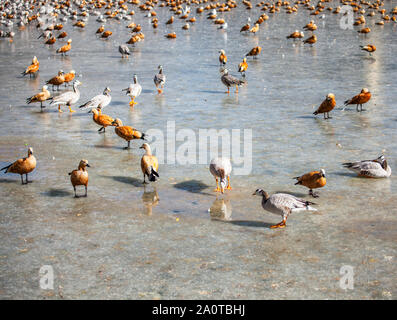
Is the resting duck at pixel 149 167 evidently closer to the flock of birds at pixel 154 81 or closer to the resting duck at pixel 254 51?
the flock of birds at pixel 154 81

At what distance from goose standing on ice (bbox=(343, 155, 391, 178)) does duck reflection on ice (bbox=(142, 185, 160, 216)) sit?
13.0 feet

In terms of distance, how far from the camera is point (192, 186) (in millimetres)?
11711

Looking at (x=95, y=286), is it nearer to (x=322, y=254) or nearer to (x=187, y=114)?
(x=322, y=254)

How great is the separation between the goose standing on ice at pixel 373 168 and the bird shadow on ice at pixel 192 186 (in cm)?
298

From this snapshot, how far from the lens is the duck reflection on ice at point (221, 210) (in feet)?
33.0

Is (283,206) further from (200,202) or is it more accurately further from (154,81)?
(154,81)

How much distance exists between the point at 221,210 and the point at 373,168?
3485 mm

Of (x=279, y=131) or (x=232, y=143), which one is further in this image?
(x=279, y=131)

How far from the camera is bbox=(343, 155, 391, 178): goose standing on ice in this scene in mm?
11703

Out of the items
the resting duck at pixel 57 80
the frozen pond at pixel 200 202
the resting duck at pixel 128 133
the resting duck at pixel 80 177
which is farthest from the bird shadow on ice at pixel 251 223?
the resting duck at pixel 57 80

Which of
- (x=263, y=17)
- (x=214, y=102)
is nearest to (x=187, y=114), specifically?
(x=214, y=102)

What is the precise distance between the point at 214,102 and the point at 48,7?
45142mm
